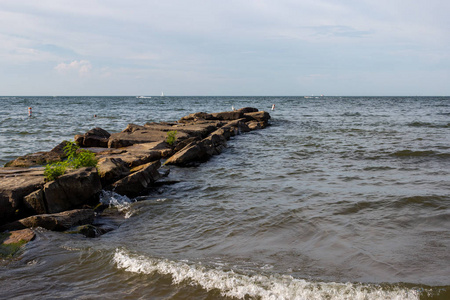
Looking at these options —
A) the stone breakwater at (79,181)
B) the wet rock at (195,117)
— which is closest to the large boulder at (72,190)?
the stone breakwater at (79,181)

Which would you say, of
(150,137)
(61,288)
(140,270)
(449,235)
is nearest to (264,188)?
(449,235)

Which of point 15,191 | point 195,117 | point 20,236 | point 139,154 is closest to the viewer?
point 20,236

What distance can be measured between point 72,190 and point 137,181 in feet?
6.07

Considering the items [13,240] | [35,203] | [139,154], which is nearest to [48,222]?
[13,240]

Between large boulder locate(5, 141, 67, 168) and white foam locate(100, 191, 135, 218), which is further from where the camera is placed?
large boulder locate(5, 141, 67, 168)

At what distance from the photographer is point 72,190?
7695mm

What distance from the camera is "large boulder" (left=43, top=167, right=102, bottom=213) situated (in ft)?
23.7

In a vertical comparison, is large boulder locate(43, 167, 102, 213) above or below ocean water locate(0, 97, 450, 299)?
above

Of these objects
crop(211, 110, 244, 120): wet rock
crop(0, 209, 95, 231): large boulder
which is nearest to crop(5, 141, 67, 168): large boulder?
crop(0, 209, 95, 231): large boulder

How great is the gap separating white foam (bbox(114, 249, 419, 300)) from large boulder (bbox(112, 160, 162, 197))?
4044 millimetres

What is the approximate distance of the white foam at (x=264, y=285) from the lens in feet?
13.8

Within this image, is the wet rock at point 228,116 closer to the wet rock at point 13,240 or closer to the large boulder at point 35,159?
the large boulder at point 35,159

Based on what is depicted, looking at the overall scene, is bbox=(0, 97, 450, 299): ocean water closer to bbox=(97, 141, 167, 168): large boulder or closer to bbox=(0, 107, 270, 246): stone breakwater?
bbox=(0, 107, 270, 246): stone breakwater

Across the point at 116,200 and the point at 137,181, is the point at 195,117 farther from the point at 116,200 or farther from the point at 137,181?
the point at 116,200
